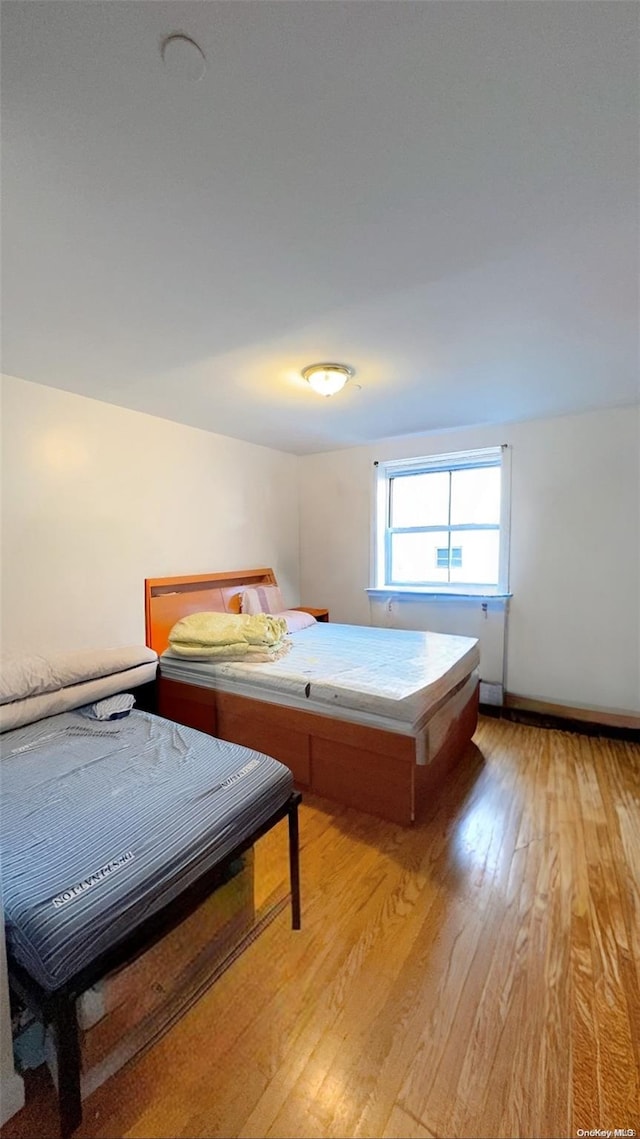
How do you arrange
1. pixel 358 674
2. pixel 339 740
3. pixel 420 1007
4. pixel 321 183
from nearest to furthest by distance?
pixel 321 183 < pixel 420 1007 < pixel 339 740 < pixel 358 674

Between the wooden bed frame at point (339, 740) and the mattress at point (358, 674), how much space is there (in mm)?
65

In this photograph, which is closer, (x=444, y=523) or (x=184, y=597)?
(x=184, y=597)

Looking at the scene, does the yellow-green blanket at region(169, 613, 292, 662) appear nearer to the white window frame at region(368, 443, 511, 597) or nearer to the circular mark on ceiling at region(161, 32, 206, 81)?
the white window frame at region(368, 443, 511, 597)

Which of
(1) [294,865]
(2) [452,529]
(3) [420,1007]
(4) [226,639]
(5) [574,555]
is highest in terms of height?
(2) [452,529]

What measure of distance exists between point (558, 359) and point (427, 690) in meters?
1.89

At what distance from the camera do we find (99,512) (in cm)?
277

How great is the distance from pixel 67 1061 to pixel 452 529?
3.72 m

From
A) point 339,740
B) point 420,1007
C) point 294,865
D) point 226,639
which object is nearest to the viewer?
point 420,1007

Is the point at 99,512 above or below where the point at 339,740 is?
above

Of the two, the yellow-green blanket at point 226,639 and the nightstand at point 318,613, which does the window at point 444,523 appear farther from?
the yellow-green blanket at point 226,639

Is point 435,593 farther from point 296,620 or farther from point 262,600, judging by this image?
point 262,600

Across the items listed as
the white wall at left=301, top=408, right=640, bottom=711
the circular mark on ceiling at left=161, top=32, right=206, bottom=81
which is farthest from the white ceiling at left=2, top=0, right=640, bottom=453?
the white wall at left=301, top=408, right=640, bottom=711

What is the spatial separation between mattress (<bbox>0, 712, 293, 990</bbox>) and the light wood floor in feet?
1.34

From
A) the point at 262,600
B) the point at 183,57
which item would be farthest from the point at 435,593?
the point at 183,57
